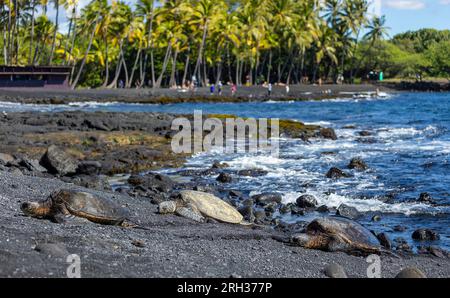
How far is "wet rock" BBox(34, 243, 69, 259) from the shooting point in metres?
7.05

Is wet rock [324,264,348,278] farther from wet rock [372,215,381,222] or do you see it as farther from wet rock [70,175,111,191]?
wet rock [70,175,111,191]

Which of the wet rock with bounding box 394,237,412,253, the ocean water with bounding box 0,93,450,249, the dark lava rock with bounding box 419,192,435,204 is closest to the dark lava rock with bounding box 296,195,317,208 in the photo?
the ocean water with bounding box 0,93,450,249

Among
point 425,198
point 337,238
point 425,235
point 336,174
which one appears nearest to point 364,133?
point 336,174

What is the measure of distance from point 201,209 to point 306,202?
3.14 m

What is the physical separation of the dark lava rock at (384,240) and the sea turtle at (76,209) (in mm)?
4158

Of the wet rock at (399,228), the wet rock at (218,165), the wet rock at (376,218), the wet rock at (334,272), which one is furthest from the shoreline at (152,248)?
the wet rock at (218,165)

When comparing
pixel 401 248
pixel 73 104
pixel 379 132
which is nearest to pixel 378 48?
pixel 73 104

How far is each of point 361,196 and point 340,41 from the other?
78.5 meters

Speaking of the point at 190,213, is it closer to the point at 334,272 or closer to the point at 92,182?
the point at 334,272

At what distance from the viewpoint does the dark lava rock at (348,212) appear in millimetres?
13420

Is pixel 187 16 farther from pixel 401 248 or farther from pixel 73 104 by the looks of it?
pixel 401 248

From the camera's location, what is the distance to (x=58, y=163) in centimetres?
1766

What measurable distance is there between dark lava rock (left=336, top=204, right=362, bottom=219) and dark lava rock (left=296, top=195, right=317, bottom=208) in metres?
0.77

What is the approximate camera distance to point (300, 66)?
9244 centimetres
